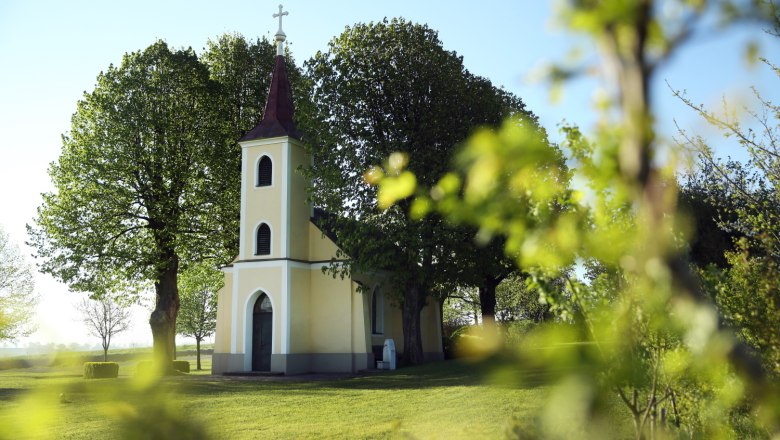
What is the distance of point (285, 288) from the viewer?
29312 millimetres

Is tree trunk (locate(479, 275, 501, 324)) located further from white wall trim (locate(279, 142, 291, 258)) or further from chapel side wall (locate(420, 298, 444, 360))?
white wall trim (locate(279, 142, 291, 258))

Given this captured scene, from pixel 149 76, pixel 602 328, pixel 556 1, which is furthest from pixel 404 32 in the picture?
pixel 556 1

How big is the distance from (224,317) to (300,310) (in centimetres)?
501

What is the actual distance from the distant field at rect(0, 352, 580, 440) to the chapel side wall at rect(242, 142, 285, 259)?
23.0 feet

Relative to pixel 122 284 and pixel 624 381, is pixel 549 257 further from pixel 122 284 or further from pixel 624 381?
pixel 122 284

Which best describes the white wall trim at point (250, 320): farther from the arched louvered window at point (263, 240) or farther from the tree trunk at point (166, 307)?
the tree trunk at point (166, 307)

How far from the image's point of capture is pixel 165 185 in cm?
3375

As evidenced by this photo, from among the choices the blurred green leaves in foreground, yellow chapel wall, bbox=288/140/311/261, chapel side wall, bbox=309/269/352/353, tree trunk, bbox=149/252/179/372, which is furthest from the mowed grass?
tree trunk, bbox=149/252/179/372

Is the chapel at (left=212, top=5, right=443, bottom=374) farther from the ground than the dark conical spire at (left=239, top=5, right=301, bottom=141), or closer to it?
closer to it

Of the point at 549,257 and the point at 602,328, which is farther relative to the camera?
the point at 602,328

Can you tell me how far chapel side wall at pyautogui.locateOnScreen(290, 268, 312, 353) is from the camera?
29.4 meters

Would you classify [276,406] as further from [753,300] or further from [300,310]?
[300,310]

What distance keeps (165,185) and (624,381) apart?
3317 centimetres

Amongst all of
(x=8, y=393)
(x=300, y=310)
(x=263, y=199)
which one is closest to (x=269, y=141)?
(x=263, y=199)
